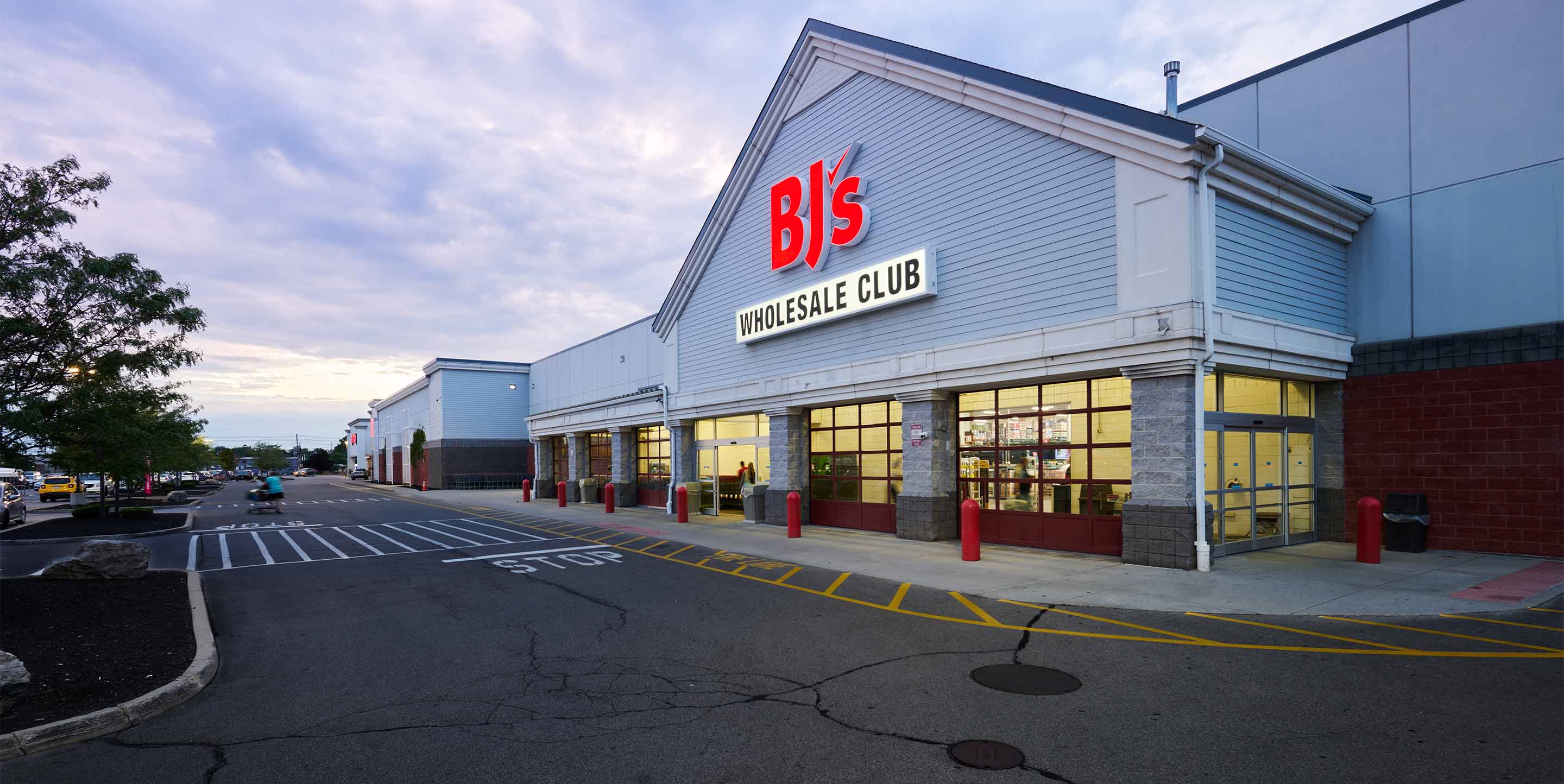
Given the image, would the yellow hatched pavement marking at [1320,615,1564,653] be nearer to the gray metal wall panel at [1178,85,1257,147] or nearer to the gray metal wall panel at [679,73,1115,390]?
the gray metal wall panel at [679,73,1115,390]

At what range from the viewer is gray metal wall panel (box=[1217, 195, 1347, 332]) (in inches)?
497

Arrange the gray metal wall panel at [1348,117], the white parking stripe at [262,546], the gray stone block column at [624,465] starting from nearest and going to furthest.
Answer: the gray metal wall panel at [1348,117], the white parking stripe at [262,546], the gray stone block column at [624,465]

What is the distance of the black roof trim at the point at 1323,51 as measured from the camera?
13828 mm

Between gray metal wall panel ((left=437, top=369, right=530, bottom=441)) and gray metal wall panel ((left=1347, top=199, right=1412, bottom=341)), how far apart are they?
47098 millimetres

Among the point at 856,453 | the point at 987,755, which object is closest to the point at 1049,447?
the point at 856,453

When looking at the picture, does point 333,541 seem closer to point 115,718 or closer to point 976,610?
point 115,718

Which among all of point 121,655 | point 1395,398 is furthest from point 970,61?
point 121,655

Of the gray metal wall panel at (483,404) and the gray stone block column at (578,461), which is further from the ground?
the gray metal wall panel at (483,404)


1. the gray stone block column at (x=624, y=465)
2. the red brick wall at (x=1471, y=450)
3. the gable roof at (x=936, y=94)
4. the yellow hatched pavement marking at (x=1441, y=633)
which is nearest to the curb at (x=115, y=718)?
the yellow hatched pavement marking at (x=1441, y=633)

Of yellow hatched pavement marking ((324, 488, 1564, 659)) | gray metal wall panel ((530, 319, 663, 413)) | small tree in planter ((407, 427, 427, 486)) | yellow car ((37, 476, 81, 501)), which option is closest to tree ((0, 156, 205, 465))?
yellow hatched pavement marking ((324, 488, 1564, 659))

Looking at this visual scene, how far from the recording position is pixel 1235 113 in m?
16.7

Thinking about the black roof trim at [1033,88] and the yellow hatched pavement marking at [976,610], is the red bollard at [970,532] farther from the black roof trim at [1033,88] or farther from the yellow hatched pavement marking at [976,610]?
the black roof trim at [1033,88]

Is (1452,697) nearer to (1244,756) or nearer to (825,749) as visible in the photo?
(1244,756)

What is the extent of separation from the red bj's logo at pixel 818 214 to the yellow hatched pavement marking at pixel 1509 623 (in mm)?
12878
